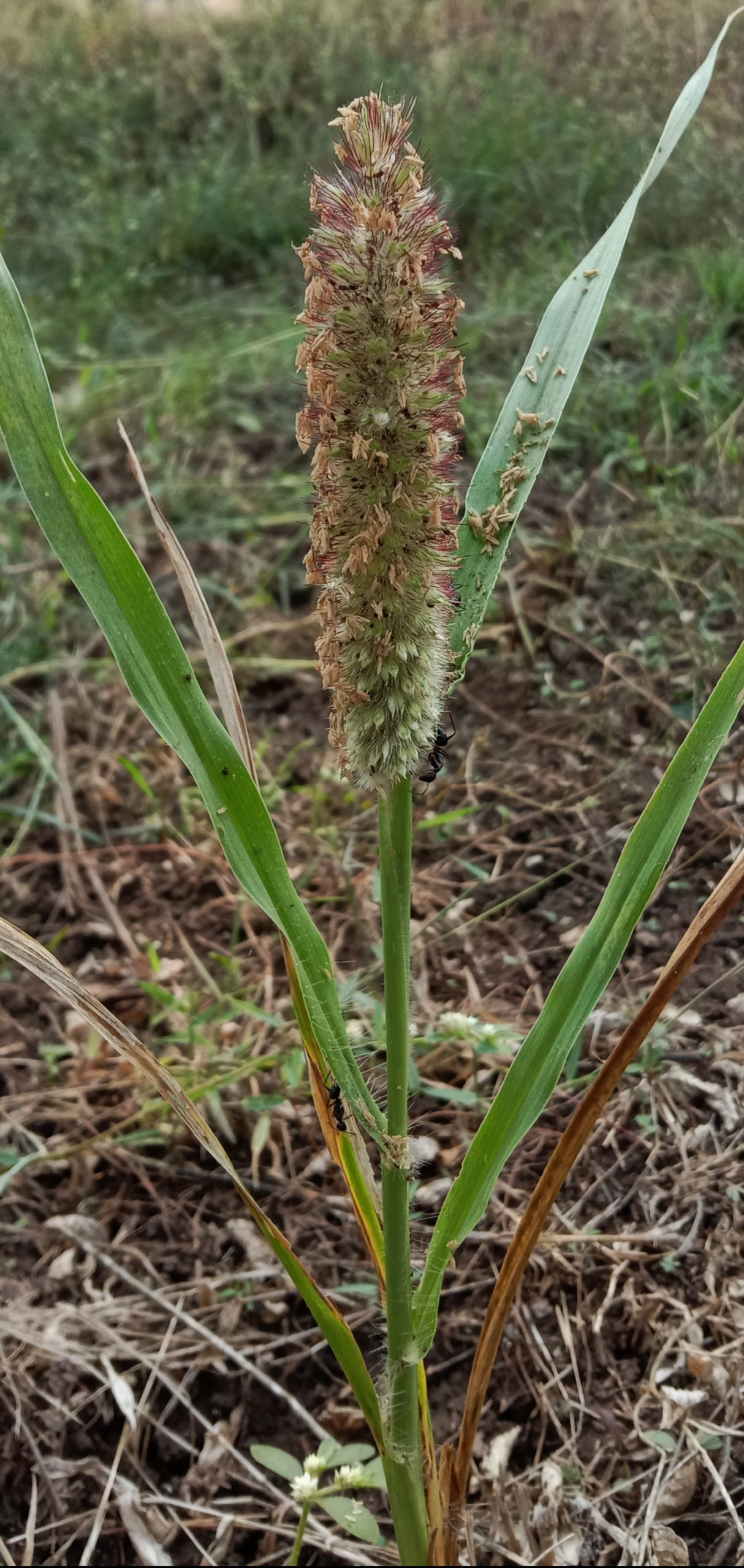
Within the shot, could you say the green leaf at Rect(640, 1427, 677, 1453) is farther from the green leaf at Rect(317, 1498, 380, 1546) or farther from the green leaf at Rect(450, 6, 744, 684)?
the green leaf at Rect(450, 6, 744, 684)

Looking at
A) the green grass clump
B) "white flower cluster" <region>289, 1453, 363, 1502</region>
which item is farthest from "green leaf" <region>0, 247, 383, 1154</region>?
the green grass clump

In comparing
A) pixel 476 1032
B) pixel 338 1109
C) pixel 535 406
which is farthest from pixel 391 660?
pixel 476 1032

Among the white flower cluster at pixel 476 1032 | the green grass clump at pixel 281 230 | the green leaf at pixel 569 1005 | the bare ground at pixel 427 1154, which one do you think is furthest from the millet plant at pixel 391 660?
the green grass clump at pixel 281 230

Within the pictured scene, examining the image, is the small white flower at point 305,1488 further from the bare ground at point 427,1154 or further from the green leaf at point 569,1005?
the green leaf at point 569,1005

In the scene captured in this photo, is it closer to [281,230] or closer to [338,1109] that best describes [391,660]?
[338,1109]

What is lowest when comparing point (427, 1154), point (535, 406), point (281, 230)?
point (427, 1154)

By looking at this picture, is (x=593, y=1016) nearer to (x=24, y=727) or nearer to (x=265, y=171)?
(x=24, y=727)
